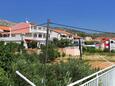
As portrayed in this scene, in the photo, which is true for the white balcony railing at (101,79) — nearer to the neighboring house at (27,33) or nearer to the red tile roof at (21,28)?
the neighboring house at (27,33)

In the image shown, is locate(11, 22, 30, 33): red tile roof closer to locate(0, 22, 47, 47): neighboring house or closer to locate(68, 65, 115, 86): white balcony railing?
locate(0, 22, 47, 47): neighboring house

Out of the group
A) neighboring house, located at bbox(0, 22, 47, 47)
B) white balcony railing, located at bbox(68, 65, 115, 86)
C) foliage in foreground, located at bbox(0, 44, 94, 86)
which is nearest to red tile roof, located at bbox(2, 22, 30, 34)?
neighboring house, located at bbox(0, 22, 47, 47)

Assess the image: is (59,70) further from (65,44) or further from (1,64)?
(65,44)

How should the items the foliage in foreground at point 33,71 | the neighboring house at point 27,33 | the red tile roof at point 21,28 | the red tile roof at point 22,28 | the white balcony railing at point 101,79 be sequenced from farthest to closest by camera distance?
the red tile roof at point 21,28
the red tile roof at point 22,28
the neighboring house at point 27,33
the foliage in foreground at point 33,71
the white balcony railing at point 101,79

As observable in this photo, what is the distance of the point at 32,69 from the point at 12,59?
71cm

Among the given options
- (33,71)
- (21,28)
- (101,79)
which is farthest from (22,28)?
(101,79)

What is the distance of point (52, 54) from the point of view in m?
43.7

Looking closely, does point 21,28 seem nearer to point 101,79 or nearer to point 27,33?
point 27,33

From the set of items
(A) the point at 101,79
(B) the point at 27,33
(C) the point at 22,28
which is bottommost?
(A) the point at 101,79

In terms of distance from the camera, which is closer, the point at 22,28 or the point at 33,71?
the point at 33,71

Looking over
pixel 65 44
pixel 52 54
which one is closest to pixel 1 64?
pixel 52 54

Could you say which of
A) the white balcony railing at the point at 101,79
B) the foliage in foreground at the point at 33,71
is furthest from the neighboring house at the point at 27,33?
the white balcony railing at the point at 101,79

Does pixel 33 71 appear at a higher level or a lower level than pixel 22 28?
lower

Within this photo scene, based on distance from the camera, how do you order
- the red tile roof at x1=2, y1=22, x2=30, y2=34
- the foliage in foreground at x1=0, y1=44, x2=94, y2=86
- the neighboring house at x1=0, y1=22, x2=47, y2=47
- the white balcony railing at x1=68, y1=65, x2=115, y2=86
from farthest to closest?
the red tile roof at x1=2, y1=22, x2=30, y2=34, the neighboring house at x1=0, y1=22, x2=47, y2=47, the foliage in foreground at x1=0, y1=44, x2=94, y2=86, the white balcony railing at x1=68, y1=65, x2=115, y2=86
